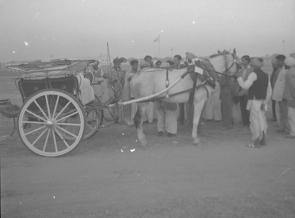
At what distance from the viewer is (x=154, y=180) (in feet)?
19.3

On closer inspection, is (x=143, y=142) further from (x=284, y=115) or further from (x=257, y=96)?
(x=284, y=115)

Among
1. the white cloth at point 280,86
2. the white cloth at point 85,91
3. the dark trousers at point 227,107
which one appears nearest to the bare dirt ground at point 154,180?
the white cloth at point 85,91

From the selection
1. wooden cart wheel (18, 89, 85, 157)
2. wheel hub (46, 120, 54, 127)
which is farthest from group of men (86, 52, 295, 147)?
wheel hub (46, 120, 54, 127)

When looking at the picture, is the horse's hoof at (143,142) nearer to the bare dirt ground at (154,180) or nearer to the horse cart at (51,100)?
the bare dirt ground at (154,180)

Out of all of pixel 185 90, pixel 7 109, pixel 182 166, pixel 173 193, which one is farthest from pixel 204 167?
pixel 7 109

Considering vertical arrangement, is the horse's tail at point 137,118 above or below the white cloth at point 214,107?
above

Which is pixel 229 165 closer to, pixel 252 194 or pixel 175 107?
pixel 252 194

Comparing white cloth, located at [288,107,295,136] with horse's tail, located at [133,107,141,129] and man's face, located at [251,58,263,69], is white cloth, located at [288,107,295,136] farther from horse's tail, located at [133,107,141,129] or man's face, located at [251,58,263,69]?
horse's tail, located at [133,107,141,129]

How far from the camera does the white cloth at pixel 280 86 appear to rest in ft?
30.6

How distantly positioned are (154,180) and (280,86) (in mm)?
5057

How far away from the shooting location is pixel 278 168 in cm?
646

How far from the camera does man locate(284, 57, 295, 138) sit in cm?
852

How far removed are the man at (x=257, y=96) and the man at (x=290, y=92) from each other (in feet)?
2.61

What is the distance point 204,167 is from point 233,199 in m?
1.54
